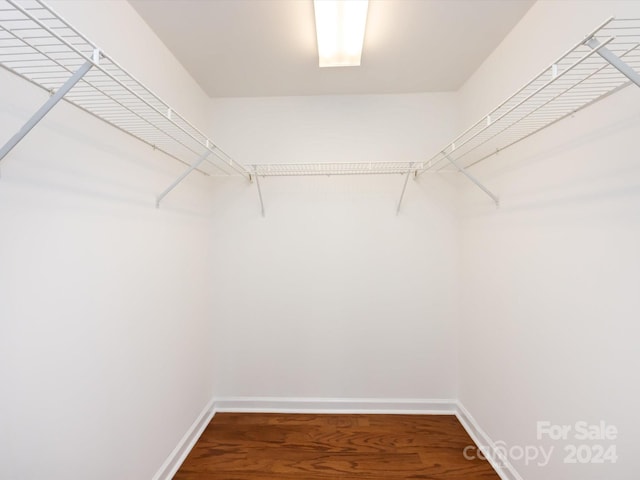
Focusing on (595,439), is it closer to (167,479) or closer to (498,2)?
(498,2)

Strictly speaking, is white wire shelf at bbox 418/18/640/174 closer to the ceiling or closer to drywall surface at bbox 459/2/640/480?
drywall surface at bbox 459/2/640/480

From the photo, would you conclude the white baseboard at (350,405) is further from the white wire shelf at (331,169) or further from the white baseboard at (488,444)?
the white wire shelf at (331,169)

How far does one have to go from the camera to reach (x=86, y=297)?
45.3 inches

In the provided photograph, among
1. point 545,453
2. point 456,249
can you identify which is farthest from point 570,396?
point 456,249

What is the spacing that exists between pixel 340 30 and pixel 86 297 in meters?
1.70

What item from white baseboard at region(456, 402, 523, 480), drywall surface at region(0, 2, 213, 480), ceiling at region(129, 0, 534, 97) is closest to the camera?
drywall surface at region(0, 2, 213, 480)

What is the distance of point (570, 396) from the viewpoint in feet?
4.07

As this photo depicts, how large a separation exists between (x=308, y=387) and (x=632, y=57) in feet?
8.24

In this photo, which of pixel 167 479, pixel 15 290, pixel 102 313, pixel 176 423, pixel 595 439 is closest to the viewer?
pixel 15 290

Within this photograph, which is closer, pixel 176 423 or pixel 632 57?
pixel 632 57

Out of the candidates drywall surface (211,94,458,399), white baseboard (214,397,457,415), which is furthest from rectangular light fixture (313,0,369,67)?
white baseboard (214,397,457,415)

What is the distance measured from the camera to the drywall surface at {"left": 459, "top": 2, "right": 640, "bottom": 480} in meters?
1.02

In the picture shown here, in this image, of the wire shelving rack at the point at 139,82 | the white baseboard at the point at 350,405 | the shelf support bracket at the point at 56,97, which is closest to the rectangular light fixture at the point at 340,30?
the wire shelving rack at the point at 139,82

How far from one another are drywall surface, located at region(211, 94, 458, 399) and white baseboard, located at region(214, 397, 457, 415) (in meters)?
0.05
